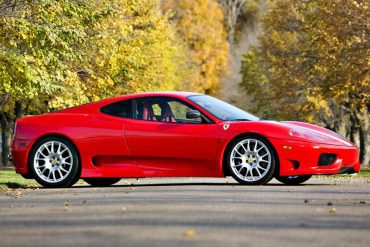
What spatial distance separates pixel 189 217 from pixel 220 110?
5.96m

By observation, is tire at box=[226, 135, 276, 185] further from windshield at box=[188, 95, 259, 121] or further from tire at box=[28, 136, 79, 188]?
tire at box=[28, 136, 79, 188]

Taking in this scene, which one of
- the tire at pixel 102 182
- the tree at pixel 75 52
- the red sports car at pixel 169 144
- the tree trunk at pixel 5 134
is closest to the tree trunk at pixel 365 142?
the tree at pixel 75 52

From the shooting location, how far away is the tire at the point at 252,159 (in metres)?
14.9

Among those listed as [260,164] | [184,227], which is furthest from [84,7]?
[184,227]

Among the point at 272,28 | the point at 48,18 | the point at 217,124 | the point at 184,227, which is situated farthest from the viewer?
the point at 272,28

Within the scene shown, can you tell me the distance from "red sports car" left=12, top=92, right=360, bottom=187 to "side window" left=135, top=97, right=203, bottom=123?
15mm

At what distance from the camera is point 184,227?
8.95 m

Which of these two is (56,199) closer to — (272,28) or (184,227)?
(184,227)

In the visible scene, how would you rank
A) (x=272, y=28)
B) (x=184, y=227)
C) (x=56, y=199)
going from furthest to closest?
(x=272, y=28) → (x=56, y=199) → (x=184, y=227)

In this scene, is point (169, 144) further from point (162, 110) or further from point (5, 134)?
point (5, 134)

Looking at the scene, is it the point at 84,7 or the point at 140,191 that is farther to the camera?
the point at 84,7

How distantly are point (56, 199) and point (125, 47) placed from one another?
19493 mm

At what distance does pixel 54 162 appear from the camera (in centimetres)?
1565

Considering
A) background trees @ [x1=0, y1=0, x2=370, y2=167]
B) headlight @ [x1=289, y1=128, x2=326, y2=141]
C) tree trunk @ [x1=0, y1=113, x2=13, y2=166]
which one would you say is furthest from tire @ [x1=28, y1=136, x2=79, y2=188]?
tree trunk @ [x1=0, y1=113, x2=13, y2=166]
